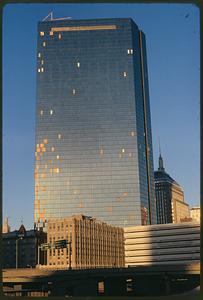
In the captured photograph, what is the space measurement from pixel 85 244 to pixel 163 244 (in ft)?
36.9

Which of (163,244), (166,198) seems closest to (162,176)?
(166,198)

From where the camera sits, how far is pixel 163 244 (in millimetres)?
63906

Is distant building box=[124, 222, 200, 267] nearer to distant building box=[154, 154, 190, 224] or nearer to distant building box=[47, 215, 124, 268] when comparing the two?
distant building box=[47, 215, 124, 268]

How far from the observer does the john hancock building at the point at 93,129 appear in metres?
76.1

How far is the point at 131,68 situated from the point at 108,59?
4.72 metres

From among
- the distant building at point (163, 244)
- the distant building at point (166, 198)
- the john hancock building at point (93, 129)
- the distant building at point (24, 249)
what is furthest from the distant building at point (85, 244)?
the distant building at point (166, 198)

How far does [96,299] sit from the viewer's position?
7.29 ft

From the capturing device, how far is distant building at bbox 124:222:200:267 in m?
61.7

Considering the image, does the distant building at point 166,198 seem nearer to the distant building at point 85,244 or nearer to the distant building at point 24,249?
Answer: the distant building at point 85,244

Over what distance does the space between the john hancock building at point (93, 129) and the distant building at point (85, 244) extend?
5155 millimetres

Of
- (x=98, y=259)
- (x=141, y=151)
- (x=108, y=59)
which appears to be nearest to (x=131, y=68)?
(x=108, y=59)

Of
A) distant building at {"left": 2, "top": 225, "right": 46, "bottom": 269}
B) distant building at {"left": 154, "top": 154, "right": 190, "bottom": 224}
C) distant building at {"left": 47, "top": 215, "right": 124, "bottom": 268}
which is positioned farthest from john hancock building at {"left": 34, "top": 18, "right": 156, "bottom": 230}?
distant building at {"left": 154, "top": 154, "right": 190, "bottom": 224}

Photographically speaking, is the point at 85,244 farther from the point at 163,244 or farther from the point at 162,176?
the point at 162,176

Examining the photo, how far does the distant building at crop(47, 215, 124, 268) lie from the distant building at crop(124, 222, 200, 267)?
353 cm
